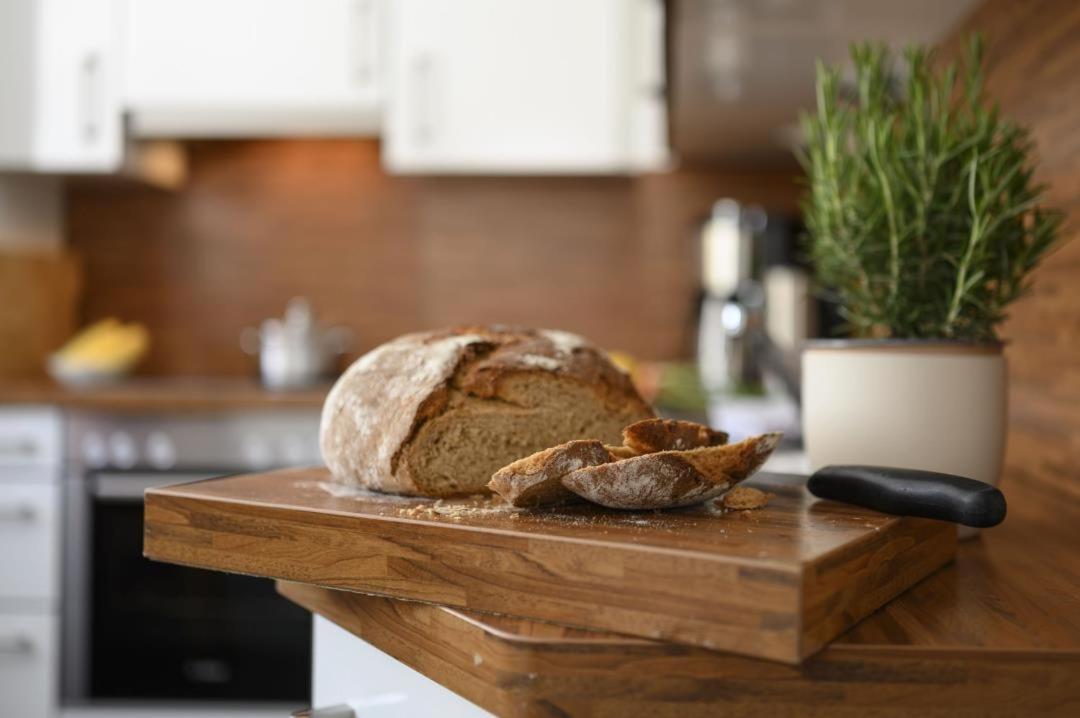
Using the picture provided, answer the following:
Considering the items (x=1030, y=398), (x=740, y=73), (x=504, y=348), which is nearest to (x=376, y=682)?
(x=504, y=348)

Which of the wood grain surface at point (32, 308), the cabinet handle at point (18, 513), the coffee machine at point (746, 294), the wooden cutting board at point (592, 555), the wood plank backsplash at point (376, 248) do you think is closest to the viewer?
the wooden cutting board at point (592, 555)

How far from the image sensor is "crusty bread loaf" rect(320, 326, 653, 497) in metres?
0.72

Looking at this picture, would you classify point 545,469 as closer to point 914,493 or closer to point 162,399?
point 914,493

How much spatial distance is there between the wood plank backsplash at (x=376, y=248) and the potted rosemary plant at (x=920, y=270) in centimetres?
198

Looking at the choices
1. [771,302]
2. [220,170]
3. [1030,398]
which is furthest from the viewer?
[220,170]

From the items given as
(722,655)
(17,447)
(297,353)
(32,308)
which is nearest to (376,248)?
(297,353)

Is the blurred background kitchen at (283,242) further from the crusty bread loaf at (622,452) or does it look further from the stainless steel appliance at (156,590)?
the crusty bread loaf at (622,452)

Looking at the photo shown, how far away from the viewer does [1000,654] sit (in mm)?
468

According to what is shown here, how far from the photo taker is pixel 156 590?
2.22 metres

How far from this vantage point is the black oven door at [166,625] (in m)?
2.20

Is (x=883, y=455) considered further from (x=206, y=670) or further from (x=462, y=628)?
(x=206, y=670)

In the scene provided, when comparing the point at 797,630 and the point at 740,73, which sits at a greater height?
the point at 740,73

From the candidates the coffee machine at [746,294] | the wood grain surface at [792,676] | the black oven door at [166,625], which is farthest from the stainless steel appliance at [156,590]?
the wood grain surface at [792,676]

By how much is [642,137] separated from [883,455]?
1.84m
